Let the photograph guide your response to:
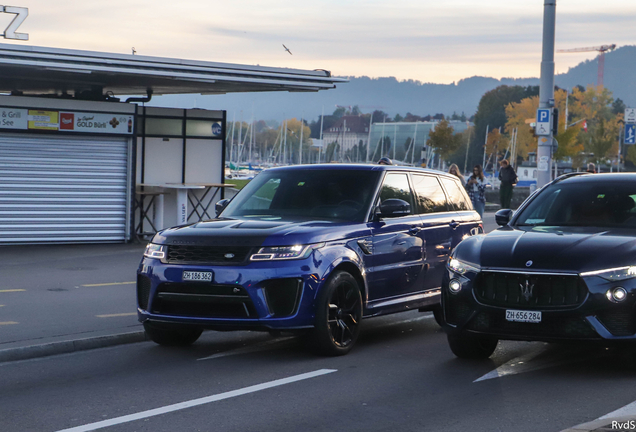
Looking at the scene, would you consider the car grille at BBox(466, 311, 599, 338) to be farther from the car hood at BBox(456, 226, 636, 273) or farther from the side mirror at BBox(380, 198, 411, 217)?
the side mirror at BBox(380, 198, 411, 217)

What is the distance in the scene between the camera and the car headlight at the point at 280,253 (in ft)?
25.7

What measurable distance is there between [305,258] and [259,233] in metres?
0.45

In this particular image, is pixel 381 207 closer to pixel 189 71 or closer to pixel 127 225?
pixel 189 71

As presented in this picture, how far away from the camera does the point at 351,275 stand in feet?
27.7

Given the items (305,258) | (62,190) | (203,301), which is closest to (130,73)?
(62,190)

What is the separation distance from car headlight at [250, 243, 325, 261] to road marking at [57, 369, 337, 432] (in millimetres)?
978

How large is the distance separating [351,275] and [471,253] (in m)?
1.22

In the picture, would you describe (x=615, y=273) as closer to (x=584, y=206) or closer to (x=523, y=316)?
(x=523, y=316)

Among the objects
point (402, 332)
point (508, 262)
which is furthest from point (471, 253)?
point (402, 332)

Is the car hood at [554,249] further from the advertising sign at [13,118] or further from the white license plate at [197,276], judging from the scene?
the advertising sign at [13,118]

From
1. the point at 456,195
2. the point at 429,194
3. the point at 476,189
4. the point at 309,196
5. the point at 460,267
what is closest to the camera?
the point at 460,267

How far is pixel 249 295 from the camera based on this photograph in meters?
7.73

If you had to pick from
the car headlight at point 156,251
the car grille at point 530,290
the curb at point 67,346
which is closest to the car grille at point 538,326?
the car grille at point 530,290

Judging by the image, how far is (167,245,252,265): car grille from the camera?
7.86 meters
